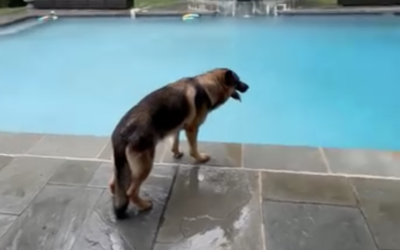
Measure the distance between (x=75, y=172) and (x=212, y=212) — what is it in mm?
978

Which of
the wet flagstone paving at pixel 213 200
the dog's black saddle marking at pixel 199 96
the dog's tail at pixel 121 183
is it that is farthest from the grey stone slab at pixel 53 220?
the dog's black saddle marking at pixel 199 96

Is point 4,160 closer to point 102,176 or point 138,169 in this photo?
point 102,176

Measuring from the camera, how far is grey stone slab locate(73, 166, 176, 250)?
6.35 feet

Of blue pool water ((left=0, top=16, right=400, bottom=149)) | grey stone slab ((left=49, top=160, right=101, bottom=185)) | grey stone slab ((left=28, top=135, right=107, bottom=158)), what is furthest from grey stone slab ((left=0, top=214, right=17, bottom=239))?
blue pool water ((left=0, top=16, right=400, bottom=149))

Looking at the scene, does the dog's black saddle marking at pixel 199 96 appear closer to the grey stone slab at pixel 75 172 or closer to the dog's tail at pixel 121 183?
the dog's tail at pixel 121 183

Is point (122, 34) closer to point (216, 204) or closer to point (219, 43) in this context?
point (219, 43)

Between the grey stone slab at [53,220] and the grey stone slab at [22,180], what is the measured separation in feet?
0.22

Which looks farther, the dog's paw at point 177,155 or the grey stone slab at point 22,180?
the dog's paw at point 177,155

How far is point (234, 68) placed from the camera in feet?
22.4

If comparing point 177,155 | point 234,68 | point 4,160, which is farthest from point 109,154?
point 234,68

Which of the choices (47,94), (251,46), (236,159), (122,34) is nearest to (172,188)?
(236,159)

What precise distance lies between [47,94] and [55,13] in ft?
18.9

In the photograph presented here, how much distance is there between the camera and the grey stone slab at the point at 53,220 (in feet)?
6.37

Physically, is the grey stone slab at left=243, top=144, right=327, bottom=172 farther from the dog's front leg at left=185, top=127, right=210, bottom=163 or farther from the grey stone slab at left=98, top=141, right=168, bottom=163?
the grey stone slab at left=98, top=141, right=168, bottom=163
